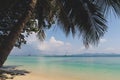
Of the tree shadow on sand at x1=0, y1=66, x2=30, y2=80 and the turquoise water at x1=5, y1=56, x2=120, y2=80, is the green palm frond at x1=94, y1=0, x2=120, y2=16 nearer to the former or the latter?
the tree shadow on sand at x1=0, y1=66, x2=30, y2=80

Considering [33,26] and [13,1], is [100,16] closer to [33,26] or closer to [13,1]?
[13,1]

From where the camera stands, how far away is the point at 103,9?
6809mm

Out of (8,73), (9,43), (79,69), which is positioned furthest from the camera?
(79,69)

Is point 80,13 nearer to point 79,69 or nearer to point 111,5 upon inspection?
point 111,5

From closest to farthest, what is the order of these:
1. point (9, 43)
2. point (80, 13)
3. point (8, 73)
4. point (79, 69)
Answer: point (9, 43) < point (80, 13) < point (8, 73) < point (79, 69)

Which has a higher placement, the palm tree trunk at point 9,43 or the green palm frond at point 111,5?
the green palm frond at point 111,5

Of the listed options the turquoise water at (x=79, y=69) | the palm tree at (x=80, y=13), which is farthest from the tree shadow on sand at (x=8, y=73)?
the turquoise water at (x=79, y=69)

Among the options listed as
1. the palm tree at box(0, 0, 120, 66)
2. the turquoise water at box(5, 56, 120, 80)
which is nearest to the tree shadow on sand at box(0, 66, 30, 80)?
the palm tree at box(0, 0, 120, 66)

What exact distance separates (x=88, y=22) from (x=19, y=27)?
193 centimetres

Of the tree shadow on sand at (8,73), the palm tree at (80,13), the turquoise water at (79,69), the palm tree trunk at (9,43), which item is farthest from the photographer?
the turquoise water at (79,69)

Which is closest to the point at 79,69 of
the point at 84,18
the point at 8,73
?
the point at 8,73

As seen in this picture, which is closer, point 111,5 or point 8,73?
point 111,5

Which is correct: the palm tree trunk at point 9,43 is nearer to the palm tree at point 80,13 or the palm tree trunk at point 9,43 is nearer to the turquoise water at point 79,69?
the palm tree at point 80,13

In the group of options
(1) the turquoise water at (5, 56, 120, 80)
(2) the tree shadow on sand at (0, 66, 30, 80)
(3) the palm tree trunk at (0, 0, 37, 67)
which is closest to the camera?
(3) the palm tree trunk at (0, 0, 37, 67)
